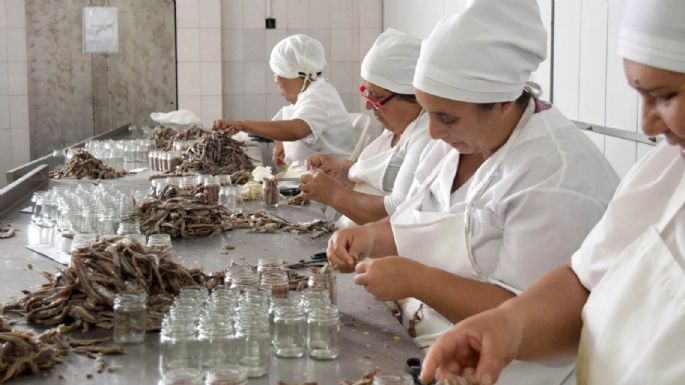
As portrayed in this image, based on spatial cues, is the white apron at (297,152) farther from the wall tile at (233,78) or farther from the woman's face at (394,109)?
the wall tile at (233,78)

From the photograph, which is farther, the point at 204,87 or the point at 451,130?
the point at 204,87

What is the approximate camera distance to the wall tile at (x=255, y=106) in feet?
29.4

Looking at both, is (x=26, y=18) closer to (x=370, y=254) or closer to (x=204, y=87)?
(x=204, y=87)

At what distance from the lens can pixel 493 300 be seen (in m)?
2.16

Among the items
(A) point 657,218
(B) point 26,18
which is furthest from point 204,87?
(A) point 657,218

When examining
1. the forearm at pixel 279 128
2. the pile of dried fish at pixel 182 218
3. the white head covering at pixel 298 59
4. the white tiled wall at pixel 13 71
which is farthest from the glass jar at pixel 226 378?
the white tiled wall at pixel 13 71

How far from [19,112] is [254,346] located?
24.6 feet

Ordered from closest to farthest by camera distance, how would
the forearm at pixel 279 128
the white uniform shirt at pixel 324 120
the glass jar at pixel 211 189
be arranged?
1. the glass jar at pixel 211 189
2. the forearm at pixel 279 128
3. the white uniform shirt at pixel 324 120

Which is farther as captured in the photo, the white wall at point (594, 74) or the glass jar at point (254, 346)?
the white wall at point (594, 74)

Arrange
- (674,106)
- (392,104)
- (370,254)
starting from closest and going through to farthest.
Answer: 1. (674,106)
2. (370,254)
3. (392,104)

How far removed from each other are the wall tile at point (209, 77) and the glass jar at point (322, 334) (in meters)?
7.07

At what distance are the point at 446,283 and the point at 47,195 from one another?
2.14m

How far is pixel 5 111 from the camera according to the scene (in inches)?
336

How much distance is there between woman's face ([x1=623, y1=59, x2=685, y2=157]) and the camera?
53.5 inches
